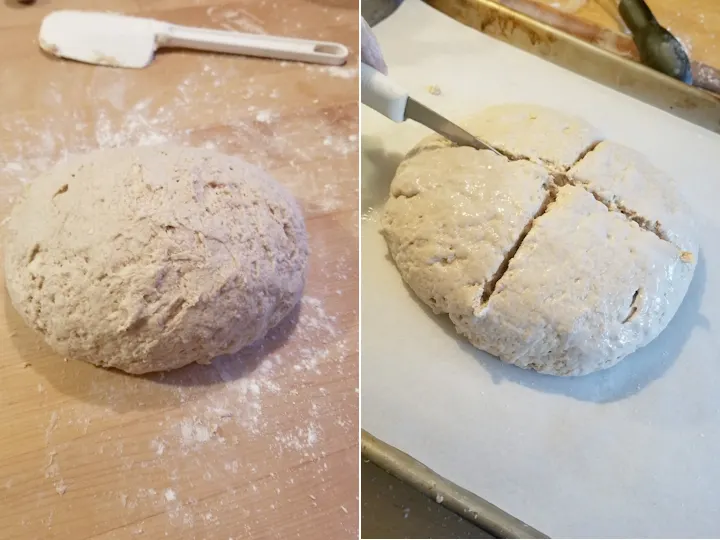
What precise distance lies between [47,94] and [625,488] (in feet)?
4.35

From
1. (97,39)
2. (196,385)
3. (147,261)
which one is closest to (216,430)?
(196,385)

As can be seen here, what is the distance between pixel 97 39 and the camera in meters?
1.23

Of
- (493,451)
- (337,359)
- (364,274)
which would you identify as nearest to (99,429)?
(337,359)

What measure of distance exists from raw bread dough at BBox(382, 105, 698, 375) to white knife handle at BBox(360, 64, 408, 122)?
16 cm

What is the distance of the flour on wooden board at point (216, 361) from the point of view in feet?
3.01

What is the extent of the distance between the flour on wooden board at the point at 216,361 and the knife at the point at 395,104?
0.14m

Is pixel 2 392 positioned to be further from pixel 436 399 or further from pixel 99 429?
pixel 436 399

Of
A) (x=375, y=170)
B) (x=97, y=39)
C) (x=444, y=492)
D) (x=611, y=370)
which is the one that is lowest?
(x=444, y=492)

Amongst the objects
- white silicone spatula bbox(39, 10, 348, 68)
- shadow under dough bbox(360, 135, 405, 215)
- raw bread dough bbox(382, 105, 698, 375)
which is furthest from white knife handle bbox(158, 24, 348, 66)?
raw bread dough bbox(382, 105, 698, 375)

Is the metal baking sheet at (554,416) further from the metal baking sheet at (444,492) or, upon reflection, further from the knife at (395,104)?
the knife at (395,104)

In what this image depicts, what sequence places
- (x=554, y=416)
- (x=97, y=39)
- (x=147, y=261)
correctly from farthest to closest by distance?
1. (x=97, y=39)
2. (x=554, y=416)
3. (x=147, y=261)

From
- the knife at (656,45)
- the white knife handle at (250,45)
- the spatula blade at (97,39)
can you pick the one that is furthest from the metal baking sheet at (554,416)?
the spatula blade at (97,39)

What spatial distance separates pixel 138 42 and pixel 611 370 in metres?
1.15

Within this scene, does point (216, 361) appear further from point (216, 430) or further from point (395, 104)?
point (395, 104)
